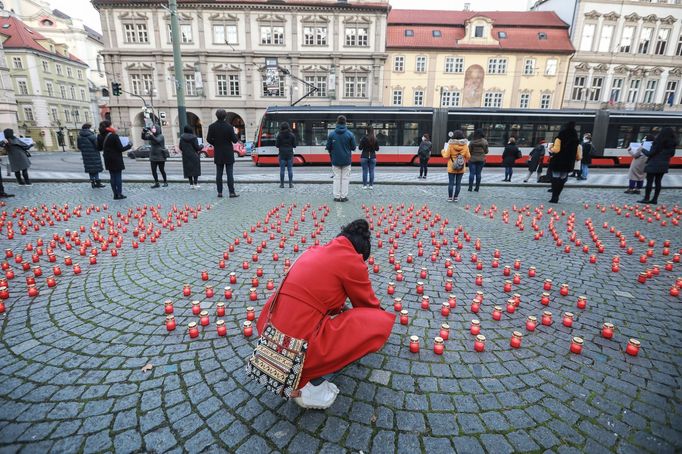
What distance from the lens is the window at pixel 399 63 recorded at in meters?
37.9

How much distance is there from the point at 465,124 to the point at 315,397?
70.3 ft

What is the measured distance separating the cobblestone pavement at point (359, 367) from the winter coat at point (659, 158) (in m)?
4.72

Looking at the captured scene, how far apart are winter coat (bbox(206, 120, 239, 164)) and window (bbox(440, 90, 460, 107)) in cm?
3449

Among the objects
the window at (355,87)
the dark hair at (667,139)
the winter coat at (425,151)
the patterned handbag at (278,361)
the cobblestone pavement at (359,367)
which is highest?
the window at (355,87)

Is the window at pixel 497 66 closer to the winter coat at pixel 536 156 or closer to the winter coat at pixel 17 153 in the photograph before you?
the winter coat at pixel 536 156

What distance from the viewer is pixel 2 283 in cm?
416

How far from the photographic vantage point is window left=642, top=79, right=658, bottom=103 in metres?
39.2

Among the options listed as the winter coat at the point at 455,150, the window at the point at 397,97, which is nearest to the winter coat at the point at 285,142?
the winter coat at the point at 455,150

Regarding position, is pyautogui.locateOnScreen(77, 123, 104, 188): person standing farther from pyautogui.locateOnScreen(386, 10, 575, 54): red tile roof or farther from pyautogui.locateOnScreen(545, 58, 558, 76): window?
pyautogui.locateOnScreen(545, 58, 558, 76): window

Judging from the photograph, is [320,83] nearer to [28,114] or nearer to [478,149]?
[478,149]

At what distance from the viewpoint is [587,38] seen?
37750 mm

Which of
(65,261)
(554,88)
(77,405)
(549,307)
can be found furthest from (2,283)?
(554,88)

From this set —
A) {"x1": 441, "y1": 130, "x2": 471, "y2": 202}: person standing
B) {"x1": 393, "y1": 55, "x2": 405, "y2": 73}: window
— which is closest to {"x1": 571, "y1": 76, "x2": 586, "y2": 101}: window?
{"x1": 393, "y1": 55, "x2": 405, "y2": 73}: window

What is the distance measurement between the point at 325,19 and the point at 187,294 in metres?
39.0
